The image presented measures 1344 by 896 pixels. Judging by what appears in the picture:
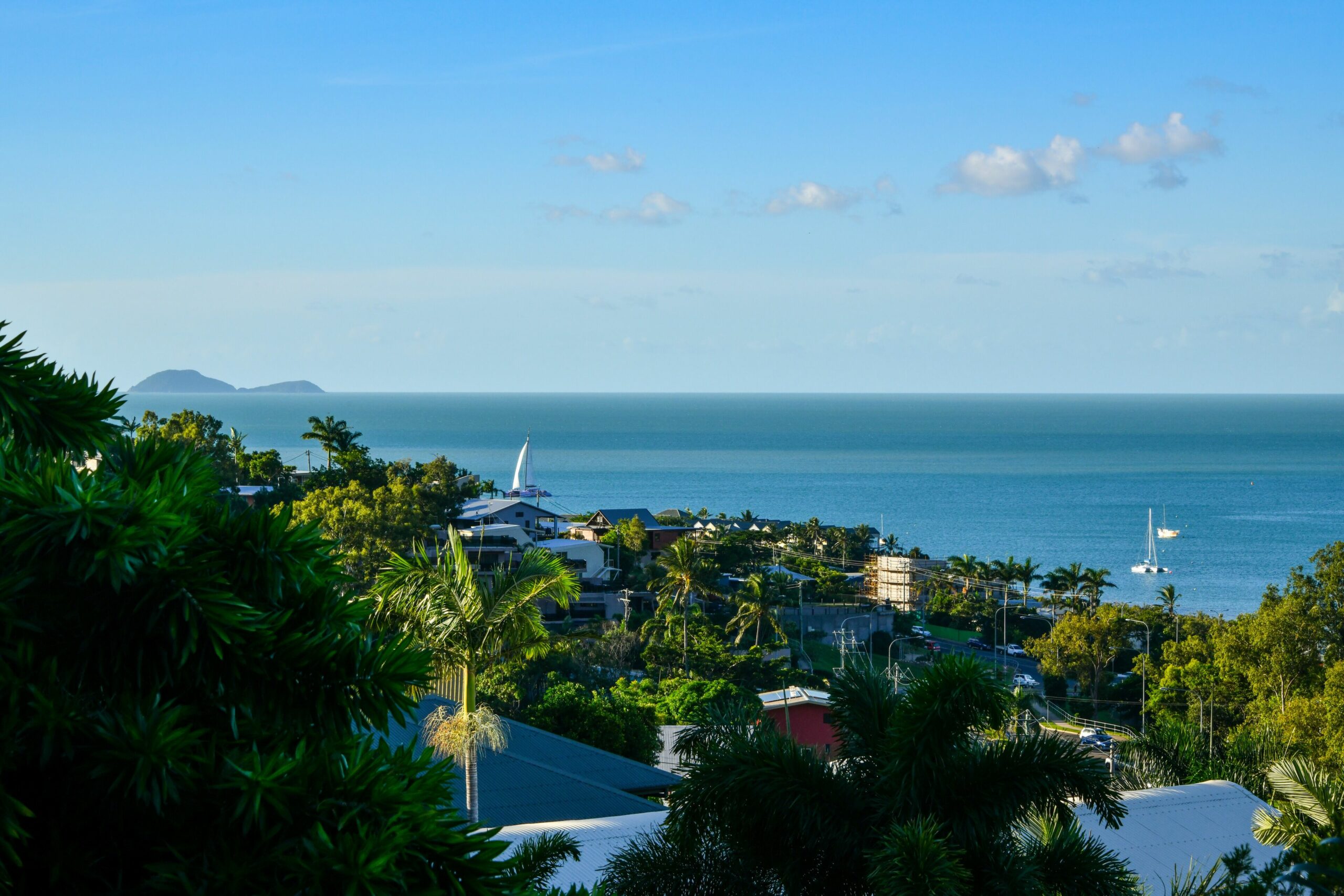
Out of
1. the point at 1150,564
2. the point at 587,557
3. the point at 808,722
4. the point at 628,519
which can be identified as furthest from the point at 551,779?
the point at 1150,564

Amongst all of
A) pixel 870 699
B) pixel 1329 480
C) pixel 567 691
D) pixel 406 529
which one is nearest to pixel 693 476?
pixel 1329 480

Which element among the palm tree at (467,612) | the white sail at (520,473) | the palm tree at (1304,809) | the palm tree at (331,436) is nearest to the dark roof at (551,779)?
the palm tree at (467,612)

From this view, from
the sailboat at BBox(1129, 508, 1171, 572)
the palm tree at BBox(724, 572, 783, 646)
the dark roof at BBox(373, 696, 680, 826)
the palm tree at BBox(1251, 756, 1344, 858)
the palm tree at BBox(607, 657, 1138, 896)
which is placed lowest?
the sailboat at BBox(1129, 508, 1171, 572)

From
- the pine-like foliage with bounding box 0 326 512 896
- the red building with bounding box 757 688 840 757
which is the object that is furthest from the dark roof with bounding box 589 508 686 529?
the pine-like foliage with bounding box 0 326 512 896

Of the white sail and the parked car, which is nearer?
the parked car

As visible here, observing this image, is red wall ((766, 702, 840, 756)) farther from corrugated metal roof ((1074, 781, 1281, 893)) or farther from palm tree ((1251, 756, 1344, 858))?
palm tree ((1251, 756, 1344, 858))

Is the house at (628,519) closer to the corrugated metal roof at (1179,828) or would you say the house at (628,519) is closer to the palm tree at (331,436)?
the palm tree at (331,436)
